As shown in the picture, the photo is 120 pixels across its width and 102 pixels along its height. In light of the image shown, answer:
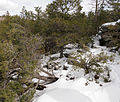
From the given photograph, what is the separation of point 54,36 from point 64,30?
966mm

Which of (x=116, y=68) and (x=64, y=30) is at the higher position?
(x=64, y=30)

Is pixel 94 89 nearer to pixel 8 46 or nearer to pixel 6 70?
pixel 6 70

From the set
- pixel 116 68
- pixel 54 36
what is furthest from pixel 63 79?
pixel 54 36

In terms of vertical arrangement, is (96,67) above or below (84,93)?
above

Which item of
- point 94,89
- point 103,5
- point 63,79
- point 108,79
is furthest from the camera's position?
point 103,5

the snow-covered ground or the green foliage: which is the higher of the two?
the green foliage

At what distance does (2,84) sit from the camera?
3180mm

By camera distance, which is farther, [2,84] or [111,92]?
[111,92]

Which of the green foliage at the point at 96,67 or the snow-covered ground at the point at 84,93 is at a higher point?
the green foliage at the point at 96,67

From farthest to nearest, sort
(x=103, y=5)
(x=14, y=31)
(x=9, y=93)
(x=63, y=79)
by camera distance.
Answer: (x=103, y=5)
(x=14, y=31)
(x=63, y=79)
(x=9, y=93)

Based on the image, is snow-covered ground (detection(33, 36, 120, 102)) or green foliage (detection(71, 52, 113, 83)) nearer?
snow-covered ground (detection(33, 36, 120, 102))

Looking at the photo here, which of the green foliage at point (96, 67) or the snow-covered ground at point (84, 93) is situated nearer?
the snow-covered ground at point (84, 93)

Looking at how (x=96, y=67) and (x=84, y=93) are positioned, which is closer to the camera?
(x=84, y=93)

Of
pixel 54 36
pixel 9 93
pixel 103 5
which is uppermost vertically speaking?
pixel 103 5
